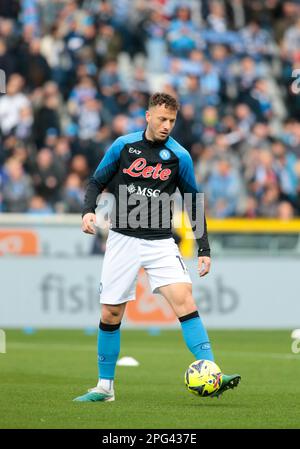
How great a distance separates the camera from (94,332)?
17609 millimetres

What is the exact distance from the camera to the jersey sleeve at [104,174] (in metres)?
9.02

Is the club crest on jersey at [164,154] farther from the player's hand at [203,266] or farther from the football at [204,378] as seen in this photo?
the football at [204,378]

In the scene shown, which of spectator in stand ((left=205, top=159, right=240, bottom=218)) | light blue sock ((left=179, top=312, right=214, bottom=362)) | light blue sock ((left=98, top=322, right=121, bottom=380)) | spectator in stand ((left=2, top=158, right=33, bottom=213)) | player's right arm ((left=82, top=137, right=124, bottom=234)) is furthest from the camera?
spectator in stand ((left=205, top=159, right=240, bottom=218))

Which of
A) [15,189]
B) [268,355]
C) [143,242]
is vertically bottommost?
[268,355]

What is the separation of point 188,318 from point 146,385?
182cm

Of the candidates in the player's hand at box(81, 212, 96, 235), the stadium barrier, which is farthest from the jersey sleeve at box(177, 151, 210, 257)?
the stadium barrier

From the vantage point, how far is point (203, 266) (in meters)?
9.07

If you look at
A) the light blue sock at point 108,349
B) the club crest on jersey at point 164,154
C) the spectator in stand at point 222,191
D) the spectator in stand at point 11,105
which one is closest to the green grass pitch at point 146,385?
the light blue sock at point 108,349

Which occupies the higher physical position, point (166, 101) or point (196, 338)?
point (166, 101)

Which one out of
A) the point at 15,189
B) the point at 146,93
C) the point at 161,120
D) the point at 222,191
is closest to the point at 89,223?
the point at 161,120

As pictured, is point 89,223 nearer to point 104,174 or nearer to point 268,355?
point 104,174

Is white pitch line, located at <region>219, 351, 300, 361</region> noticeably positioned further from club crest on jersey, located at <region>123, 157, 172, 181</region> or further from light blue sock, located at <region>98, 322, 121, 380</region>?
club crest on jersey, located at <region>123, 157, 172, 181</region>

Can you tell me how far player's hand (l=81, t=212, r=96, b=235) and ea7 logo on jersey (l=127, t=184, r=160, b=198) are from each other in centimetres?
37

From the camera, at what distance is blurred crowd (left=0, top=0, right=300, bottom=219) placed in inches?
749
